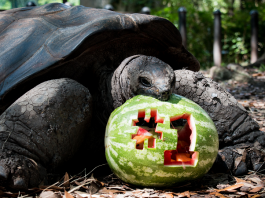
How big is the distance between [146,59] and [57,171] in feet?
3.64

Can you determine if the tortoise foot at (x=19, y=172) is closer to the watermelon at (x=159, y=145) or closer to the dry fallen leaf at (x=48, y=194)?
the dry fallen leaf at (x=48, y=194)

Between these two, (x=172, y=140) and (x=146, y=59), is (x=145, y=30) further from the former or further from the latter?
(x=172, y=140)

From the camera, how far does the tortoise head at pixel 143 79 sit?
2.15 m

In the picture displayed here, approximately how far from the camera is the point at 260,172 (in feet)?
7.98

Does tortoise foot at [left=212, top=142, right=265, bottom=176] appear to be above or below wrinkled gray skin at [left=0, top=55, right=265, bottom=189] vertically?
→ below

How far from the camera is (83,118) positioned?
90.0 inches

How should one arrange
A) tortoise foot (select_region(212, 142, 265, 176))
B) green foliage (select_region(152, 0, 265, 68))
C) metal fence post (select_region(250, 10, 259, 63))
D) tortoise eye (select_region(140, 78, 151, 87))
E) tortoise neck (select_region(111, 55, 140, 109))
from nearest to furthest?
1. tortoise eye (select_region(140, 78, 151, 87))
2. tortoise foot (select_region(212, 142, 265, 176))
3. tortoise neck (select_region(111, 55, 140, 109))
4. metal fence post (select_region(250, 10, 259, 63))
5. green foliage (select_region(152, 0, 265, 68))

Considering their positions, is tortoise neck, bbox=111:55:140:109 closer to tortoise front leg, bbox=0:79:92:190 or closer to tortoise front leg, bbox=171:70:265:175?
tortoise front leg, bbox=0:79:92:190

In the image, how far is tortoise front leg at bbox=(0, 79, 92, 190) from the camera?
6.16 feet

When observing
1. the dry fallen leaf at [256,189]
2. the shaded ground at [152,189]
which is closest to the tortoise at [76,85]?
the shaded ground at [152,189]

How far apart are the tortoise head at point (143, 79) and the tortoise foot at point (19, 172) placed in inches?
36.0

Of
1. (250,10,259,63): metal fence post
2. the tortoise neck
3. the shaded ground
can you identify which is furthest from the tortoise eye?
(250,10,259,63): metal fence post

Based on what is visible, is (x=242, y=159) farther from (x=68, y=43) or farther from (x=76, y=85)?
(x=68, y=43)

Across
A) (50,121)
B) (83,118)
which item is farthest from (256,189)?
(50,121)
